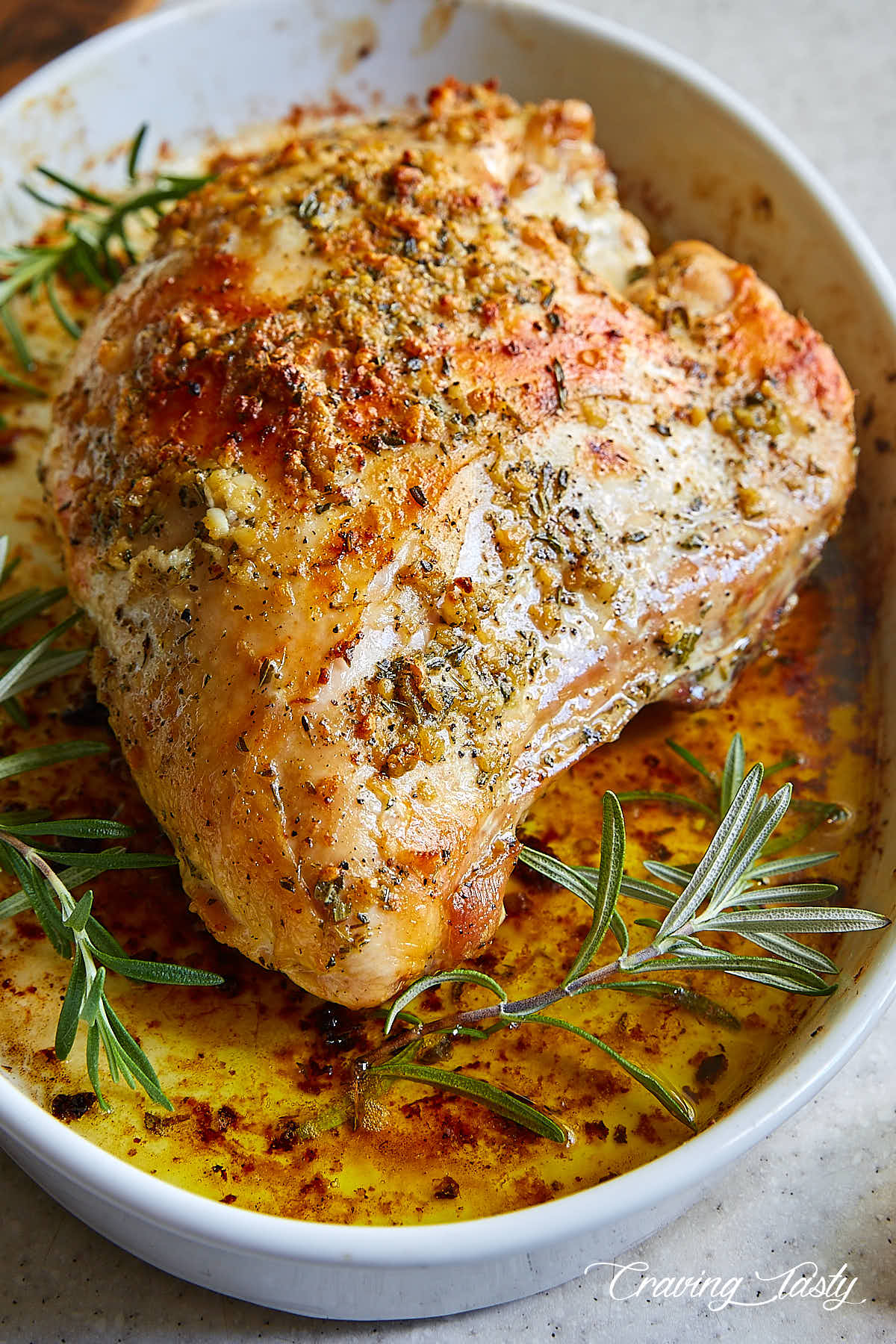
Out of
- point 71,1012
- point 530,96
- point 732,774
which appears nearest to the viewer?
point 71,1012

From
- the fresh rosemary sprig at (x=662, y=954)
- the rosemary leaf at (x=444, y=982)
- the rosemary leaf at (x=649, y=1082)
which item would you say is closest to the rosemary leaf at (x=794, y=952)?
the fresh rosemary sprig at (x=662, y=954)

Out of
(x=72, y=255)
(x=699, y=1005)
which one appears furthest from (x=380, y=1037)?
(x=72, y=255)

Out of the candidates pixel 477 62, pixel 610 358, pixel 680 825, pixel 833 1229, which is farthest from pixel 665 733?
pixel 477 62

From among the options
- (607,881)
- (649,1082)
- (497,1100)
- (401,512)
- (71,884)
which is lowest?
(71,884)

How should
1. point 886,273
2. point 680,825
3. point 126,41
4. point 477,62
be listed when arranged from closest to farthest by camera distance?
point 680,825 → point 886,273 → point 126,41 → point 477,62

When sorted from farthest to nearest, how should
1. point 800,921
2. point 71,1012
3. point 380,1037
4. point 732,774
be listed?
point 732,774 < point 380,1037 < point 800,921 < point 71,1012

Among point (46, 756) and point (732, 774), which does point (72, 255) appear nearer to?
point (46, 756)

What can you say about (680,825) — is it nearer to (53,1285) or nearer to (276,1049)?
(276,1049)
